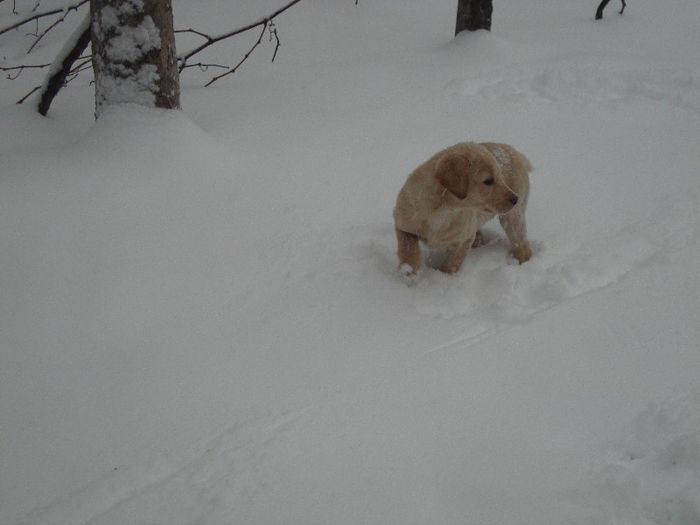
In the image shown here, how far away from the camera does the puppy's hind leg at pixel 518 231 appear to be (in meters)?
3.60

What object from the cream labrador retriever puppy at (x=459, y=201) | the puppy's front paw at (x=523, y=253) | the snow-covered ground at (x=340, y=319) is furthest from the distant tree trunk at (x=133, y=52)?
the puppy's front paw at (x=523, y=253)

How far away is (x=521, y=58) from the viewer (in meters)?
6.16

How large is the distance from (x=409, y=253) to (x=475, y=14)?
4.54 meters

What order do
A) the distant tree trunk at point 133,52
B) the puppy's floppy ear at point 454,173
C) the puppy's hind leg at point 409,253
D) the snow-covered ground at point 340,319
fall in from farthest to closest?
the distant tree trunk at point 133,52, the puppy's hind leg at point 409,253, the puppy's floppy ear at point 454,173, the snow-covered ground at point 340,319

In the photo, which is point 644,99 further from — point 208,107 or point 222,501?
point 222,501

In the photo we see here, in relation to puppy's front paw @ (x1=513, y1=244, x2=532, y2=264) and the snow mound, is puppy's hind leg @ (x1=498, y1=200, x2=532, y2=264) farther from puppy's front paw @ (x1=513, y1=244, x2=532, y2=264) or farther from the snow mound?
the snow mound

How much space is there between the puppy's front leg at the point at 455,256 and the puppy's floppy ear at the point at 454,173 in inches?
19.0

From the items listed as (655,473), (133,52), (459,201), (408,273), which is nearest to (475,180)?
(459,201)

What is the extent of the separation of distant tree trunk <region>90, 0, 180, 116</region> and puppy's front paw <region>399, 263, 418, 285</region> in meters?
2.66

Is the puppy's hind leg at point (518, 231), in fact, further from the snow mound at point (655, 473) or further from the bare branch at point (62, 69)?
the bare branch at point (62, 69)

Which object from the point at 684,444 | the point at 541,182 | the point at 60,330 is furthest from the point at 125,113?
the point at 684,444

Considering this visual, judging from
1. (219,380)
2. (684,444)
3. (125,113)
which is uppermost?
(125,113)

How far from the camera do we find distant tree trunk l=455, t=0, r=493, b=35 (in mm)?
6441

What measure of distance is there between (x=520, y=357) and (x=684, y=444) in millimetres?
814
